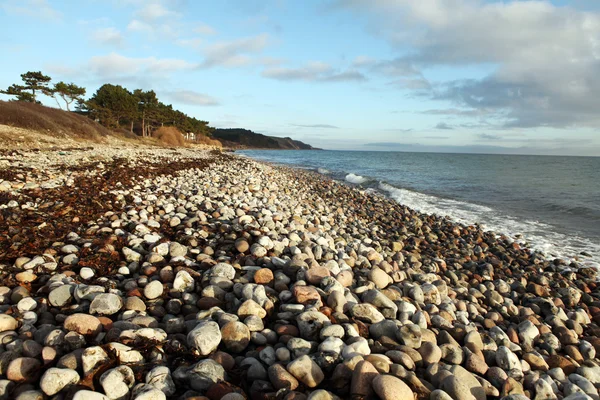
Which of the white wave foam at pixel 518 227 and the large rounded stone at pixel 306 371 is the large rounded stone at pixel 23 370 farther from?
the white wave foam at pixel 518 227

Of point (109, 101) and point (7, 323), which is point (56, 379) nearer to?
point (7, 323)

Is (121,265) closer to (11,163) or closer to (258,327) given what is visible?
(258,327)

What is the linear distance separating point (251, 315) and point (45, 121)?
1242 inches

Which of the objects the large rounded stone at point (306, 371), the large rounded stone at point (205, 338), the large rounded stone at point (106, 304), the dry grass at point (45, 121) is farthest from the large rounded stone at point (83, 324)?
the dry grass at point (45, 121)

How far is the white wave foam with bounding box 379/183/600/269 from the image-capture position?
24.5 ft

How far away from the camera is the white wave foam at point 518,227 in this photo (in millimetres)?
7453

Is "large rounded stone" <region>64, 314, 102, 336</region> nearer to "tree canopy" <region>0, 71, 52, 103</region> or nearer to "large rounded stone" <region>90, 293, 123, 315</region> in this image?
"large rounded stone" <region>90, 293, 123, 315</region>

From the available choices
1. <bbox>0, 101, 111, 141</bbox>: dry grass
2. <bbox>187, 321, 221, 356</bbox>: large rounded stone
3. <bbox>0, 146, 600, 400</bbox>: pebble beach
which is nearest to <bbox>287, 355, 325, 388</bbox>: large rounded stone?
<bbox>0, 146, 600, 400</bbox>: pebble beach

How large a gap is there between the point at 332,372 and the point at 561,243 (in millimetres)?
8955

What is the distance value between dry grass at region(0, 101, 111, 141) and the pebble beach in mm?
24014

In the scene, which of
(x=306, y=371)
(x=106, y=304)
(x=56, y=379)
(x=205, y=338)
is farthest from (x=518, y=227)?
(x=56, y=379)

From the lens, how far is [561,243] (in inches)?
321

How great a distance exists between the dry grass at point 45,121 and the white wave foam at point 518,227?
2675 centimetres

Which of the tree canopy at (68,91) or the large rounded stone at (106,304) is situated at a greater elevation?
the tree canopy at (68,91)
